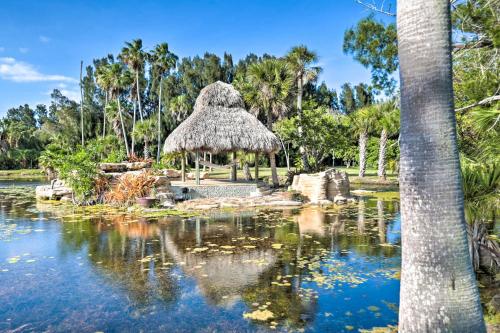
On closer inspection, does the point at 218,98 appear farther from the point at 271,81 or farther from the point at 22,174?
the point at 22,174

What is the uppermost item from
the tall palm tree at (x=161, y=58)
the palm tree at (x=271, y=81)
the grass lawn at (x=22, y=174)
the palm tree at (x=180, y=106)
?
the tall palm tree at (x=161, y=58)

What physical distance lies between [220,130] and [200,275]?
37.3ft

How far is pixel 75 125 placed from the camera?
44.4 metres

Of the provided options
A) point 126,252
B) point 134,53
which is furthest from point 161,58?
point 126,252

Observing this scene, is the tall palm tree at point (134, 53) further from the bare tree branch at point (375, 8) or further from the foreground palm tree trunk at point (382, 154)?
the bare tree branch at point (375, 8)

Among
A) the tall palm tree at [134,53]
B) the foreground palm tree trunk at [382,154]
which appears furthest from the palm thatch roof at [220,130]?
the tall palm tree at [134,53]

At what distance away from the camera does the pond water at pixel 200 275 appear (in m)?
4.16

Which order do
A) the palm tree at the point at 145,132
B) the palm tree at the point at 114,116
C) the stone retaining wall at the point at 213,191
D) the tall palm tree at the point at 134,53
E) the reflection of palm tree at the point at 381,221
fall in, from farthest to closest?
the palm tree at the point at 114,116 < the palm tree at the point at 145,132 < the tall palm tree at the point at 134,53 < the stone retaining wall at the point at 213,191 < the reflection of palm tree at the point at 381,221

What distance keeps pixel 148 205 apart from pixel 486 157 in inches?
412

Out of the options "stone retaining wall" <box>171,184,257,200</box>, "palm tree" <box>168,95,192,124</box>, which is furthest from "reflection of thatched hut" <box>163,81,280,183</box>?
"palm tree" <box>168,95,192,124</box>

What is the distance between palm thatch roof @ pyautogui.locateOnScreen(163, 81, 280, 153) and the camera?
16281 millimetres

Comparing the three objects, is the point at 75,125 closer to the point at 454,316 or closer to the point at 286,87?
the point at 286,87

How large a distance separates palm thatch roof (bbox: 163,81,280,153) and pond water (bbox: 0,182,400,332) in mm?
6185

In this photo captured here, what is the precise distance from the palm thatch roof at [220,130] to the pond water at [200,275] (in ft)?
20.3
